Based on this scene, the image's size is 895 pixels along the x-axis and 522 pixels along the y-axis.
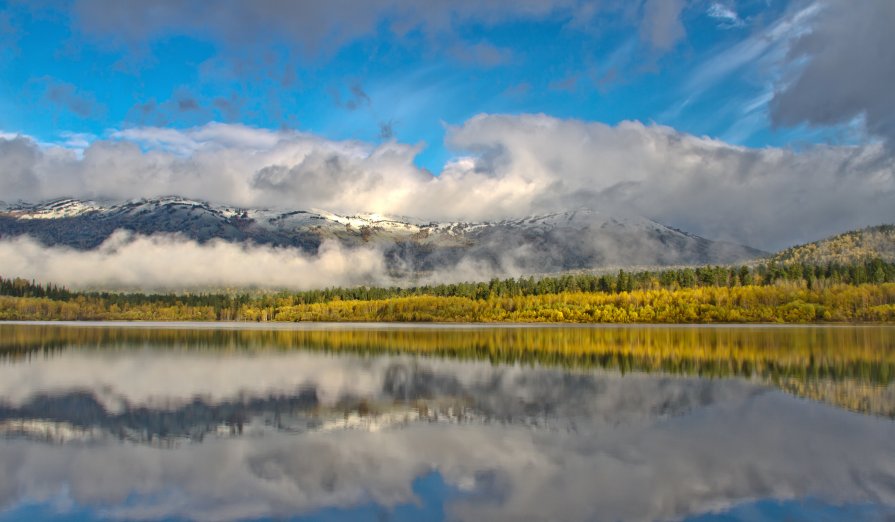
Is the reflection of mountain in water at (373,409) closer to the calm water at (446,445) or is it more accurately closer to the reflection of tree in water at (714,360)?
the calm water at (446,445)

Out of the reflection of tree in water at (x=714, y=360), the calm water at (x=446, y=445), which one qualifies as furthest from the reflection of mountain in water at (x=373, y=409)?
the reflection of tree in water at (x=714, y=360)

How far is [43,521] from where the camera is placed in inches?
672

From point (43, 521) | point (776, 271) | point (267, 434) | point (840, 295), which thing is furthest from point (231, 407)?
point (776, 271)

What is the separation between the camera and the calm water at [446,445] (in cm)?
1855

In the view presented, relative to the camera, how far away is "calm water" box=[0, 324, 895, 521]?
60.8 ft

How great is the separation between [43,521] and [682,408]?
29311 mm

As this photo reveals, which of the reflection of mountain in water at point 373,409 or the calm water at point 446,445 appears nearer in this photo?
the calm water at point 446,445

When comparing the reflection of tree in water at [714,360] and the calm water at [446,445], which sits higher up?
the calm water at [446,445]

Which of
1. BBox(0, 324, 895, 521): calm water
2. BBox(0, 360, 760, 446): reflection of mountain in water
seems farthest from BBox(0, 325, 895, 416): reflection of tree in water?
BBox(0, 360, 760, 446): reflection of mountain in water

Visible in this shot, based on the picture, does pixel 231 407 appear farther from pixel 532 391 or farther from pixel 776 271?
pixel 776 271

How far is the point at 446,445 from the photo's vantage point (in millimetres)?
25391

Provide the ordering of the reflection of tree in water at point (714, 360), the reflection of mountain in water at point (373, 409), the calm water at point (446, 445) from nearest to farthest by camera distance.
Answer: the calm water at point (446, 445) < the reflection of mountain in water at point (373, 409) < the reflection of tree in water at point (714, 360)

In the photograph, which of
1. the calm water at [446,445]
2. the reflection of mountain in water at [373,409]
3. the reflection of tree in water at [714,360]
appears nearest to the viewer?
the calm water at [446,445]

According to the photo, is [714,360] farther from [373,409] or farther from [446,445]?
[446,445]
